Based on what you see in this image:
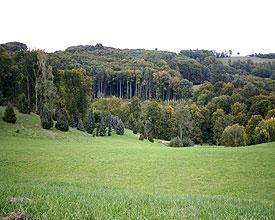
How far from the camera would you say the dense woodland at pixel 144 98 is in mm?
62156

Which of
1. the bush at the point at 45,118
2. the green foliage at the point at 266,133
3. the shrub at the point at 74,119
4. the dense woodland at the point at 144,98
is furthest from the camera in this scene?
the green foliage at the point at 266,133

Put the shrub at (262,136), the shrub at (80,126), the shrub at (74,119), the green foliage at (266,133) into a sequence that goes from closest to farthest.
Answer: the shrub at (80,126) < the shrub at (74,119) < the shrub at (262,136) < the green foliage at (266,133)

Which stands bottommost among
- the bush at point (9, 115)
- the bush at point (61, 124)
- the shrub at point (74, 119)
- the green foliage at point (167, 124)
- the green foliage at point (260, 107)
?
the green foliage at point (167, 124)

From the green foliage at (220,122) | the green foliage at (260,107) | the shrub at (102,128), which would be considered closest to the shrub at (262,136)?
the green foliage at (220,122)

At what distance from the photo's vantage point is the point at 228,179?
83.5 ft

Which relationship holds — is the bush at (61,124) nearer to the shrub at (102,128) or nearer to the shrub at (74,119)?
the shrub at (74,119)

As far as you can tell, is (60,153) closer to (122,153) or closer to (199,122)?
(122,153)

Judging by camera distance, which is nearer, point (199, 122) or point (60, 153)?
point (60, 153)

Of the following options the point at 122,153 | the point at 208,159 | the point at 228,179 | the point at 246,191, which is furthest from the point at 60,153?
the point at 246,191

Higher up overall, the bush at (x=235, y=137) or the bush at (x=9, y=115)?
the bush at (x=9, y=115)

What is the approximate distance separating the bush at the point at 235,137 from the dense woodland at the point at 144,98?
0.22 metres

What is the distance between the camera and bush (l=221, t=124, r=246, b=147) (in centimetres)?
7706

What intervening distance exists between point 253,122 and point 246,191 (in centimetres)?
7313

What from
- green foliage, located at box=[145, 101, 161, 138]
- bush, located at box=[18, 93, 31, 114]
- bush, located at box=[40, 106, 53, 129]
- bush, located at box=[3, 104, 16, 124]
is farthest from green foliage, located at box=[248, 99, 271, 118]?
bush, located at box=[3, 104, 16, 124]
